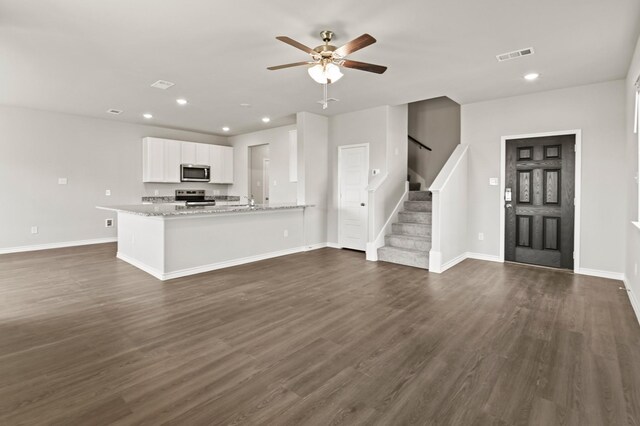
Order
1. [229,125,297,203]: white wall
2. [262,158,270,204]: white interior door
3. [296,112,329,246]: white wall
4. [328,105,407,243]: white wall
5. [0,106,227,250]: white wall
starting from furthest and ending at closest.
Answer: [262,158,270,204]: white interior door < [229,125,297,203]: white wall < [296,112,329,246]: white wall < [0,106,227,250]: white wall < [328,105,407,243]: white wall

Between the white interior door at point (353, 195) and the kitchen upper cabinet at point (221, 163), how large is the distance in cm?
383

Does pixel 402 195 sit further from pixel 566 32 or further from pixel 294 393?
pixel 294 393

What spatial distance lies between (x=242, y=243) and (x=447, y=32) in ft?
13.1

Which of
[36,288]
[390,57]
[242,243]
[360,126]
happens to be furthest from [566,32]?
[36,288]

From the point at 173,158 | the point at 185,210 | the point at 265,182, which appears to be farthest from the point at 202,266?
the point at 265,182

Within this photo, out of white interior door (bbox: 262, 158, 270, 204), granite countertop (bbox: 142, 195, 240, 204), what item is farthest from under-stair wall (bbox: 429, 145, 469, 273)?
granite countertop (bbox: 142, 195, 240, 204)

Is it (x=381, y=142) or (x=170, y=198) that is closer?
(x=381, y=142)

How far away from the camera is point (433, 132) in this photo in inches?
277

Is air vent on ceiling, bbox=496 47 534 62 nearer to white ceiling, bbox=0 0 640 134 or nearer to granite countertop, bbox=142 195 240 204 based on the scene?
white ceiling, bbox=0 0 640 134

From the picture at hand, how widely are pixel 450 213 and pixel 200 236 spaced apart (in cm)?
379

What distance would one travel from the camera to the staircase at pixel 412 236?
5.14 meters

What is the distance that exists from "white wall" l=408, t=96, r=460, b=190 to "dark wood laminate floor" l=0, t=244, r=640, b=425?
338cm

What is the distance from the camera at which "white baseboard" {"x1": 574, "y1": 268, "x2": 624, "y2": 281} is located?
4.40 m

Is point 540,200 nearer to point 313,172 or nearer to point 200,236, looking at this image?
point 313,172
